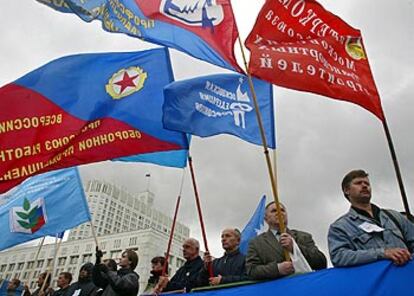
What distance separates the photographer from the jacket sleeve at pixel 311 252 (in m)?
4.30

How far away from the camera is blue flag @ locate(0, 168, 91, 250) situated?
809cm

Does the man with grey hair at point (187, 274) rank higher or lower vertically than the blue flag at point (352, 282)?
higher

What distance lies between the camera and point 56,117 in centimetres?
621

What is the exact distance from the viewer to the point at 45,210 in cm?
810

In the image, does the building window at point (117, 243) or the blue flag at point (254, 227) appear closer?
the blue flag at point (254, 227)

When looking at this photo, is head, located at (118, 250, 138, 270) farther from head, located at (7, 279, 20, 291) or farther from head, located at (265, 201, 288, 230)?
head, located at (7, 279, 20, 291)

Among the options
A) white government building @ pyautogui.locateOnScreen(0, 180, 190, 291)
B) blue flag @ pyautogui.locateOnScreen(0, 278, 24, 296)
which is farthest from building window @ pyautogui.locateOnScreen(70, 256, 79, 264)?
blue flag @ pyautogui.locateOnScreen(0, 278, 24, 296)

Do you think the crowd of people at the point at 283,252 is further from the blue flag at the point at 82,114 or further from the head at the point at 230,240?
the blue flag at the point at 82,114

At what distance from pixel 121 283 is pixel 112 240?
241ft

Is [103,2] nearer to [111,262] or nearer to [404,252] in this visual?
[111,262]

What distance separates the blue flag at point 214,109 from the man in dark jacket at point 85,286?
2.18m

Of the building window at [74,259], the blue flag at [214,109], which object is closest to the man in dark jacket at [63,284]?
the blue flag at [214,109]

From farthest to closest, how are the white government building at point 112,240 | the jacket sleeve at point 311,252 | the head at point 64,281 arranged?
1. the white government building at point 112,240
2. the head at point 64,281
3. the jacket sleeve at point 311,252

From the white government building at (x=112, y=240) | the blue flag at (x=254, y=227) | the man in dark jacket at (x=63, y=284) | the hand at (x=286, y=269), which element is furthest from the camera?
the white government building at (x=112, y=240)
